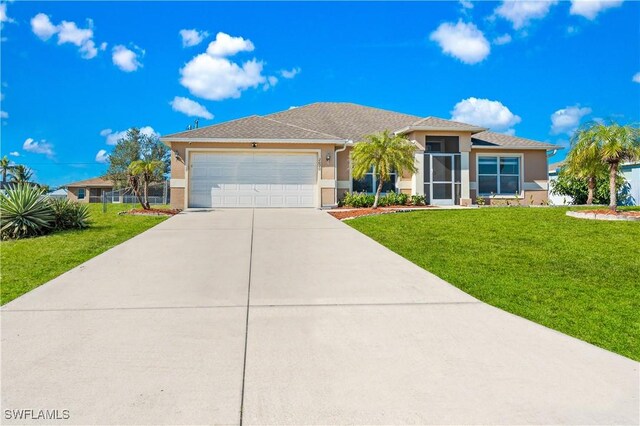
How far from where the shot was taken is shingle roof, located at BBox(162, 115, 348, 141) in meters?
17.8

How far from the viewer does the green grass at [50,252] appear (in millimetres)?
6141

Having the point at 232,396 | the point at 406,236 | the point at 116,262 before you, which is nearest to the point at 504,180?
the point at 406,236

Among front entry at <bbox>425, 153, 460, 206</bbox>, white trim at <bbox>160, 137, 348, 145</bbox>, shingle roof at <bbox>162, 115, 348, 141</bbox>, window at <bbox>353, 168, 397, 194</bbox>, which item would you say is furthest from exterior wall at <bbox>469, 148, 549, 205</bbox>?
shingle roof at <bbox>162, 115, 348, 141</bbox>

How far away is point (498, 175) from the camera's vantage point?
20906 millimetres

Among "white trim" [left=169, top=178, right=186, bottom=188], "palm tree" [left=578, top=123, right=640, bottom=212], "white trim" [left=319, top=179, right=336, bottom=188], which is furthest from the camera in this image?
"white trim" [left=319, top=179, right=336, bottom=188]

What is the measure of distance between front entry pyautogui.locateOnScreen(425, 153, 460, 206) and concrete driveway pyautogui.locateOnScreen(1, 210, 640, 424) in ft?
46.1

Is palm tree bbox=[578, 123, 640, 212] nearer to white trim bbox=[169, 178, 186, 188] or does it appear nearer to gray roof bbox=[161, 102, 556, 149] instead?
gray roof bbox=[161, 102, 556, 149]

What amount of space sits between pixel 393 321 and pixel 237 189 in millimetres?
14503

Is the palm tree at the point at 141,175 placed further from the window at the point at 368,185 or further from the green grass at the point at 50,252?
the window at the point at 368,185

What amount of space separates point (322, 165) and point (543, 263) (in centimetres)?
1250

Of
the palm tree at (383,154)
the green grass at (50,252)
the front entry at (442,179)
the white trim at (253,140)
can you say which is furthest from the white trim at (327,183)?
the green grass at (50,252)

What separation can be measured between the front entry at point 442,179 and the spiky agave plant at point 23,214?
15.5 m

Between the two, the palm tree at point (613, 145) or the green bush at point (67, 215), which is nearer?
the green bush at point (67, 215)

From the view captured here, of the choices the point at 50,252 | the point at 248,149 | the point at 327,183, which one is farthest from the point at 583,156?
the point at 50,252
